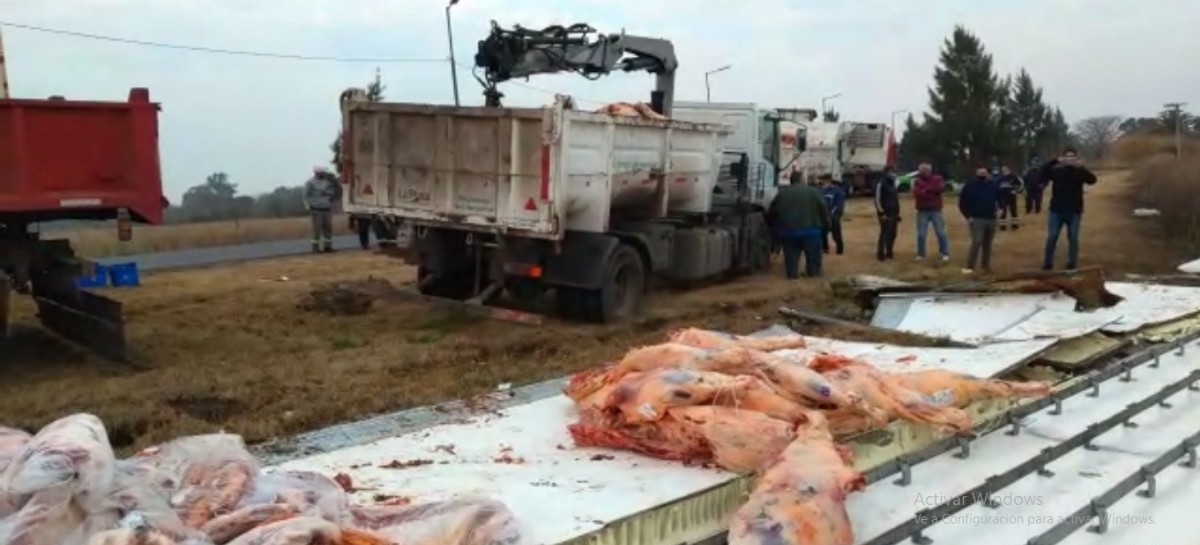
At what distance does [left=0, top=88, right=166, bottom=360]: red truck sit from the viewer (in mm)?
8414

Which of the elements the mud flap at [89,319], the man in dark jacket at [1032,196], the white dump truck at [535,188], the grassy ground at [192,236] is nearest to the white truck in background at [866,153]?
the man in dark jacket at [1032,196]

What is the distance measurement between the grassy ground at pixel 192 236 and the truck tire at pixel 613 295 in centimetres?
1011

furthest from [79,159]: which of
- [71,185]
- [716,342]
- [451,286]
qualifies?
[716,342]

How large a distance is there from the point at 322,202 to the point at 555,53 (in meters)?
6.72

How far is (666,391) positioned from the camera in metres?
4.29

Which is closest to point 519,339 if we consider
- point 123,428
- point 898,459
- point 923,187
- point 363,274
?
point 123,428

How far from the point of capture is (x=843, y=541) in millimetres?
3252

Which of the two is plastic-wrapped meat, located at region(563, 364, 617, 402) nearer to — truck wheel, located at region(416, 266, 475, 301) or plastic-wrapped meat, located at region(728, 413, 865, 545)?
plastic-wrapped meat, located at region(728, 413, 865, 545)

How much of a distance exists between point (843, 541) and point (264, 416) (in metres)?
5.16

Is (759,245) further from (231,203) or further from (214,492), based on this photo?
(231,203)

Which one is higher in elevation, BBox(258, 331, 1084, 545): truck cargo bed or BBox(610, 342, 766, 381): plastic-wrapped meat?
BBox(610, 342, 766, 381): plastic-wrapped meat

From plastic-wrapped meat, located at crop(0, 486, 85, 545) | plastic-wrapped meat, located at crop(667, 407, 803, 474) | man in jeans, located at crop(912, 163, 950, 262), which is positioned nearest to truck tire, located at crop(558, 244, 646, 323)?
man in jeans, located at crop(912, 163, 950, 262)

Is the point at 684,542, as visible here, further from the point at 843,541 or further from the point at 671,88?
the point at 671,88

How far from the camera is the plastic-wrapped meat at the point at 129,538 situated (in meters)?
2.62
